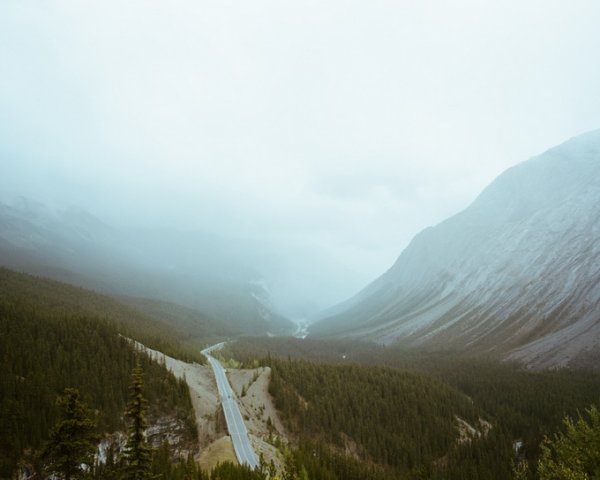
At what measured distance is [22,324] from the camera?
58.5 meters

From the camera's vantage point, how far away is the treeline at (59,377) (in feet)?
125

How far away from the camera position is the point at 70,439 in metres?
26.5

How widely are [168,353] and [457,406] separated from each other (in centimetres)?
6575

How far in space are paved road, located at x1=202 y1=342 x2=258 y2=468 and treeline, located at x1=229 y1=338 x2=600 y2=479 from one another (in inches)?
497

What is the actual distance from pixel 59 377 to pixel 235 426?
2423 centimetres

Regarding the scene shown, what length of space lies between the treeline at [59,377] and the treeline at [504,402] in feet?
86.7

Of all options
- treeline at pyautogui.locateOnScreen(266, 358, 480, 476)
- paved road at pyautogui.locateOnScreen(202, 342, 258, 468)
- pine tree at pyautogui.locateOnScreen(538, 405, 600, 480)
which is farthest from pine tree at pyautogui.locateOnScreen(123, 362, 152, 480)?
treeline at pyautogui.locateOnScreen(266, 358, 480, 476)

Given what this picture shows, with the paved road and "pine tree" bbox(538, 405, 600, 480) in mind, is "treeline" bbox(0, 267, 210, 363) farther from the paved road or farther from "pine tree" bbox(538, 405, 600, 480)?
"pine tree" bbox(538, 405, 600, 480)

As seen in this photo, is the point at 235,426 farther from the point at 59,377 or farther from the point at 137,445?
the point at 137,445

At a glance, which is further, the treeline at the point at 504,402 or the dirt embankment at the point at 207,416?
the treeline at the point at 504,402

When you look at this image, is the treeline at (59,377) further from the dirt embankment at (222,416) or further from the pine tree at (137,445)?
the pine tree at (137,445)

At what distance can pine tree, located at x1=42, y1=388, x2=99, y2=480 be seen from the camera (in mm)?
26266

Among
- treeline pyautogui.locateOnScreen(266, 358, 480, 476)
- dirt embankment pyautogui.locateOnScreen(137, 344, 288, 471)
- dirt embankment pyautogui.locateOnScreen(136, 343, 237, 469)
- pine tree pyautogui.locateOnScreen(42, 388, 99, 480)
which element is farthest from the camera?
treeline pyautogui.locateOnScreen(266, 358, 480, 476)

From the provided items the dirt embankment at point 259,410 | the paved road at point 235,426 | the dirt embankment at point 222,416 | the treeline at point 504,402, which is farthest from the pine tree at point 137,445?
the treeline at point 504,402
